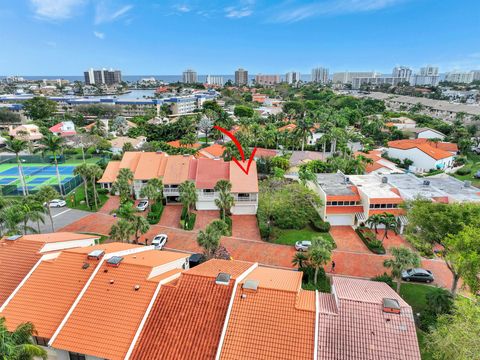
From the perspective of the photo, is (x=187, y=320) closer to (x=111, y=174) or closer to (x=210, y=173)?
(x=210, y=173)

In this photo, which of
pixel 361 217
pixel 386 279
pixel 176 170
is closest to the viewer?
pixel 386 279

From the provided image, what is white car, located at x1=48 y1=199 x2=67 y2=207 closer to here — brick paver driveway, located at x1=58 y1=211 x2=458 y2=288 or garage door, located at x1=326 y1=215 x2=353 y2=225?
brick paver driveway, located at x1=58 y1=211 x2=458 y2=288

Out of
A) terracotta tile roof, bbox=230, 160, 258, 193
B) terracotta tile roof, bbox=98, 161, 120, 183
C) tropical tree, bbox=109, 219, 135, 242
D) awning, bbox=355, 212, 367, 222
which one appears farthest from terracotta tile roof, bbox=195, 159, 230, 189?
awning, bbox=355, 212, 367, 222

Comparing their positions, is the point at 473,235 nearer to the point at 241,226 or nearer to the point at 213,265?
the point at 213,265

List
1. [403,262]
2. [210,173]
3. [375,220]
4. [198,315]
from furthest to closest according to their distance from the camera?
1. [210,173]
2. [375,220]
3. [403,262]
4. [198,315]

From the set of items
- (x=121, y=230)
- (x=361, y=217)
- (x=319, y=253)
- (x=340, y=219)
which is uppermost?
(x=121, y=230)

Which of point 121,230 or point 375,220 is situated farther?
point 375,220

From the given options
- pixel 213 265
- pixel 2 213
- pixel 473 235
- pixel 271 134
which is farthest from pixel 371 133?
pixel 2 213

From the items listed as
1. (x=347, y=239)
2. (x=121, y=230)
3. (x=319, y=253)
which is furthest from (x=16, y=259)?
(x=347, y=239)
